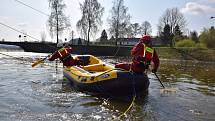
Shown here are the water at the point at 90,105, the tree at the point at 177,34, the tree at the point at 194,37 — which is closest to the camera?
the water at the point at 90,105

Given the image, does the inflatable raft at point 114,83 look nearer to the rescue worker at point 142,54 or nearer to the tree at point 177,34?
the rescue worker at point 142,54

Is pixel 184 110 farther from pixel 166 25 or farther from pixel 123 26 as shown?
pixel 166 25

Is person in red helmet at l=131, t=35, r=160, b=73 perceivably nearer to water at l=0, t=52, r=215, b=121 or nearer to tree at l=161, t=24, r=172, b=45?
water at l=0, t=52, r=215, b=121

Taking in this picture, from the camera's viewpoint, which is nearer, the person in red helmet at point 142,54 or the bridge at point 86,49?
the person in red helmet at point 142,54

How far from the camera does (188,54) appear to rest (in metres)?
48.7

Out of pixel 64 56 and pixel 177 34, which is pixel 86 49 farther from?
pixel 64 56

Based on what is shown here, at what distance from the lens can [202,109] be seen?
8945mm

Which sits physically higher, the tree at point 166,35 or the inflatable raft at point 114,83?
the tree at point 166,35

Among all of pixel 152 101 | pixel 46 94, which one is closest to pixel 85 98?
pixel 46 94

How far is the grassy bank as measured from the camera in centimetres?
4563

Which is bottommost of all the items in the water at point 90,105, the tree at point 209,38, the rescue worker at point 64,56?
the water at point 90,105

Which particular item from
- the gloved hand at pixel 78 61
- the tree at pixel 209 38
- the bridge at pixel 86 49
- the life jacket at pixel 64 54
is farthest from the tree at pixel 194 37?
the life jacket at pixel 64 54

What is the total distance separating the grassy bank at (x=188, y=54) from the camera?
45628 millimetres

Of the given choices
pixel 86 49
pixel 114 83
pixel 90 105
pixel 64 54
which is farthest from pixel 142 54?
pixel 86 49
